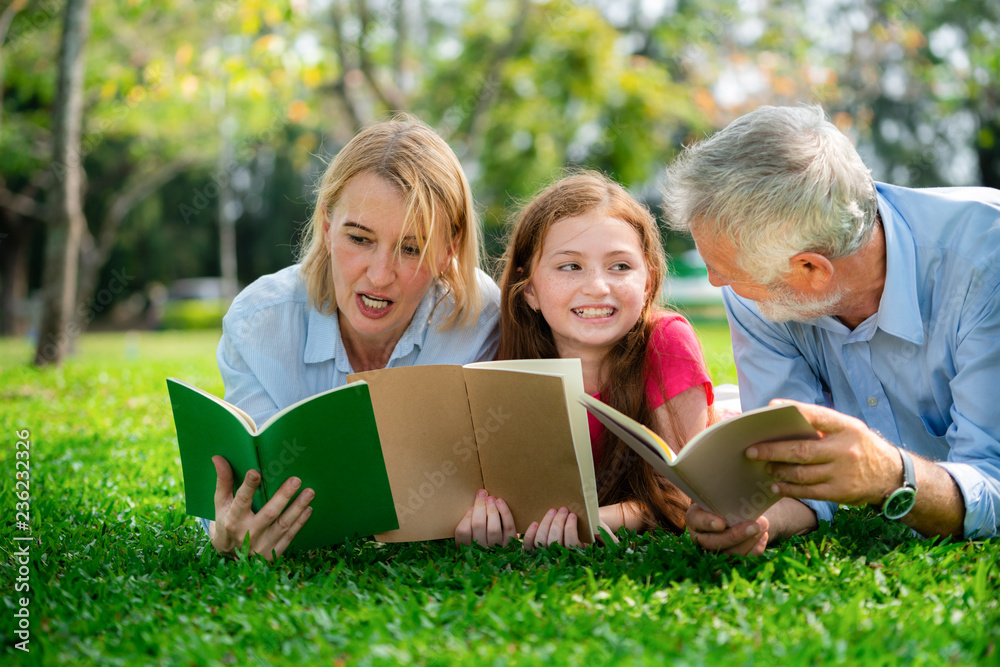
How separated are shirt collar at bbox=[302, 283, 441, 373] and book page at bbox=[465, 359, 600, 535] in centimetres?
82

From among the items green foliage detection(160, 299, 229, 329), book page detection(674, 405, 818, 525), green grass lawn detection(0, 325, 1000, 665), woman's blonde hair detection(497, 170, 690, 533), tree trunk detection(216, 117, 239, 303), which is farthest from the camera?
green foliage detection(160, 299, 229, 329)

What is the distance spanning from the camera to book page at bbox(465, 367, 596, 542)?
245 centimetres

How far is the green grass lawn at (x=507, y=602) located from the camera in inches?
70.9

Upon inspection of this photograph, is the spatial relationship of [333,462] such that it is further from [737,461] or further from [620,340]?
[620,340]

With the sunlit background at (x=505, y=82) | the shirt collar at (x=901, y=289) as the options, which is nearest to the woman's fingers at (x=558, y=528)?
the shirt collar at (x=901, y=289)

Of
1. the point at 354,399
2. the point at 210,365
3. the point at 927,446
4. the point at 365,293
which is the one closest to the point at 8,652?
the point at 354,399

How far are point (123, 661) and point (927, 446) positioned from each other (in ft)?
8.20

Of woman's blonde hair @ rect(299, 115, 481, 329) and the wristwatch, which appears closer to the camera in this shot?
the wristwatch

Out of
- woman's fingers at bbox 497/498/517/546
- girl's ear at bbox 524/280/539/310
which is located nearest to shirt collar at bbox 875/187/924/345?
girl's ear at bbox 524/280/539/310

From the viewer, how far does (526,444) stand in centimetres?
259

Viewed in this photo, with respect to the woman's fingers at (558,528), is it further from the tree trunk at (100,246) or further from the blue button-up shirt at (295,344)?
the tree trunk at (100,246)

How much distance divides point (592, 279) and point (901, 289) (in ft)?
3.30

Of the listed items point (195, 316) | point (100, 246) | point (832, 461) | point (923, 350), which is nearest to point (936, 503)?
point (832, 461)

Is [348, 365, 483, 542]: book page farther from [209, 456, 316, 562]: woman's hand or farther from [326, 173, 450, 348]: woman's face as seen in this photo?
[326, 173, 450, 348]: woman's face
